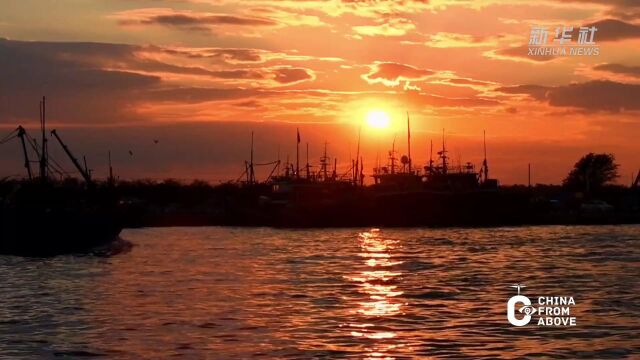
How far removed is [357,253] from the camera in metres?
62.2

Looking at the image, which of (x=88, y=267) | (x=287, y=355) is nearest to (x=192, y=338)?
(x=287, y=355)

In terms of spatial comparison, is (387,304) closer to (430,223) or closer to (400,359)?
(400,359)

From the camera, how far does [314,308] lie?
28.4 metres

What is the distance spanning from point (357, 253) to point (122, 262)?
1704 centimetres

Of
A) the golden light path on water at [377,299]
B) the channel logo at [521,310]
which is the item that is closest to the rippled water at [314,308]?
the golden light path on water at [377,299]
